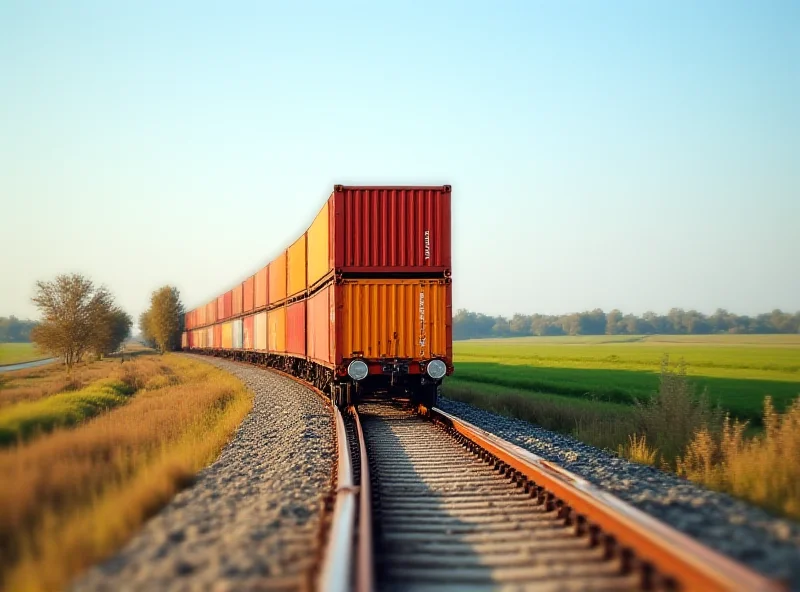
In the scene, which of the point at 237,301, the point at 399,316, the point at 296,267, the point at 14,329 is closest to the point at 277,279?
the point at 296,267

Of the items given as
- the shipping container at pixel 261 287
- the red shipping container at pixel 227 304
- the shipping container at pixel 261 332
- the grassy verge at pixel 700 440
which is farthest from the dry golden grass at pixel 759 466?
A: the red shipping container at pixel 227 304

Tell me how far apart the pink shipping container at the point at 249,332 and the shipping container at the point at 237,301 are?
6.40ft

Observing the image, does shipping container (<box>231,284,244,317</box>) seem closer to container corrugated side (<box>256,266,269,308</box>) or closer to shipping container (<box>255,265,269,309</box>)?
shipping container (<box>255,265,269,309</box>)

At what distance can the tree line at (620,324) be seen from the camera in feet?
310

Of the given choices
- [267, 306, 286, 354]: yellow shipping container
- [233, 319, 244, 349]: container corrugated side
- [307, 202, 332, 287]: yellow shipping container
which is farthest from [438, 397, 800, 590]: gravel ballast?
[233, 319, 244, 349]: container corrugated side

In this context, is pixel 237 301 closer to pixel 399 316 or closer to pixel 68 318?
pixel 68 318

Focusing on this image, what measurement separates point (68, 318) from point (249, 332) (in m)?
12.3

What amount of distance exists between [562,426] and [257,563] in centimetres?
1156

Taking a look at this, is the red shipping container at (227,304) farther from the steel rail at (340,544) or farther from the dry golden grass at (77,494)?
the steel rail at (340,544)

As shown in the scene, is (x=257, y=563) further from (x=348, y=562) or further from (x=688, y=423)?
(x=688, y=423)

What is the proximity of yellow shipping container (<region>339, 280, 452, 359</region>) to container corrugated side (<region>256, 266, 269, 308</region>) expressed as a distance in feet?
50.7

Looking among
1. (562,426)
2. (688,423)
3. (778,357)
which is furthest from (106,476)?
(778,357)

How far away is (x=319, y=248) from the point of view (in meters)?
15.4

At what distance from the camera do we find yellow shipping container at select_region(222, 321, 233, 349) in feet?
135
